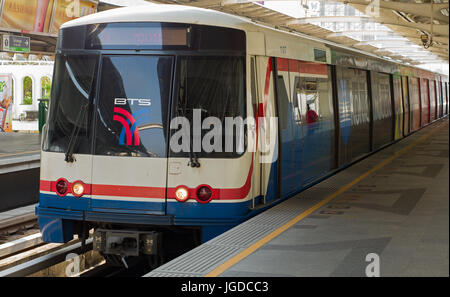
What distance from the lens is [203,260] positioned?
18.1ft

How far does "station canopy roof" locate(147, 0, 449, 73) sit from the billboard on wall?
7.30 feet

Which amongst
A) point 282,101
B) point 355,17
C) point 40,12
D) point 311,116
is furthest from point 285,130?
point 355,17

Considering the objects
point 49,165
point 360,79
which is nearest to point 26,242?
point 49,165

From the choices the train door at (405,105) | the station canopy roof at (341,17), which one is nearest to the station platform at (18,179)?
the station canopy roof at (341,17)

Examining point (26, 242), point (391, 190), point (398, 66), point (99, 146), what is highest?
point (398, 66)

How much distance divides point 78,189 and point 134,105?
109 cm

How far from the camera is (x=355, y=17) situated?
2827 centimetres

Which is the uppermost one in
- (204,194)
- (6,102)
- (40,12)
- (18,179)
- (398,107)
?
(40,12)

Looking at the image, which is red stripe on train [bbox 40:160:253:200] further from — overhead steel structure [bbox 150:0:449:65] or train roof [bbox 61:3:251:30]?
overhead steel structure [bbox 150:0:449:65]

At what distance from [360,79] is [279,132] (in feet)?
20.1

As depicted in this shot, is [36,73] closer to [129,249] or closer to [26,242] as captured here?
[26,242]

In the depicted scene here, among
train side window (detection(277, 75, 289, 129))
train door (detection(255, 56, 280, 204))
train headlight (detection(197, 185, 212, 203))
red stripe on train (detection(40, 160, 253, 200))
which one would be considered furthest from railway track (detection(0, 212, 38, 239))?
train side window (detection(277, 75, 289, 129))

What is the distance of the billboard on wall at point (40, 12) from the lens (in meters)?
15.6

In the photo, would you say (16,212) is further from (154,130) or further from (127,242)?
(154,130)
